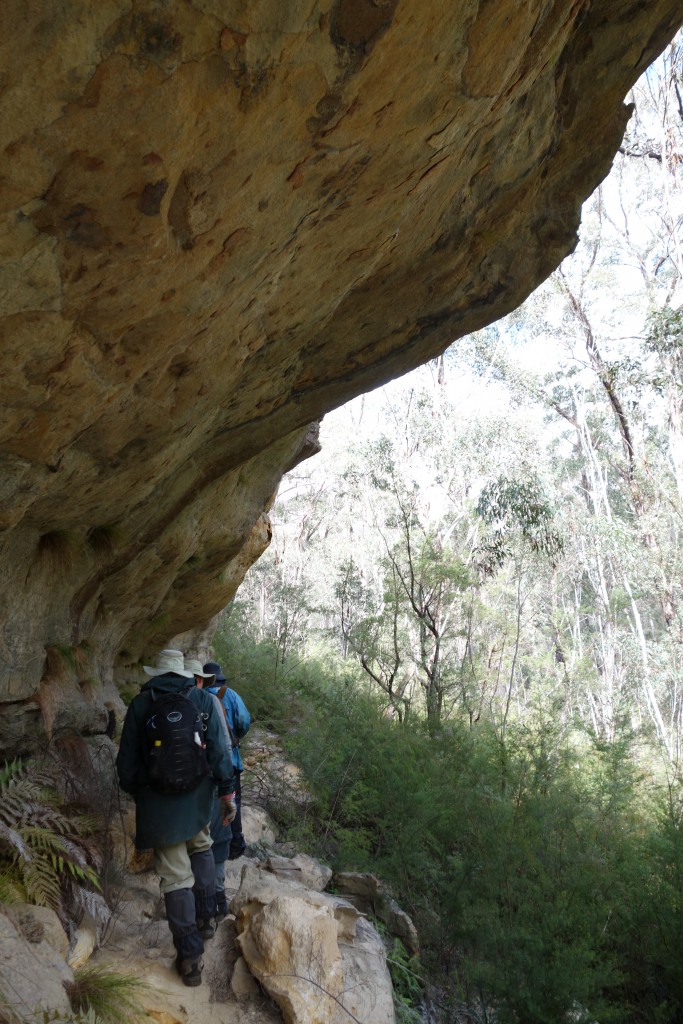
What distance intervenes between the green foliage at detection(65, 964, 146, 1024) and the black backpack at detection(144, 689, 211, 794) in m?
0.87

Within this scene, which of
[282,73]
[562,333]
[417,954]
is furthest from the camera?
→ [562,333]

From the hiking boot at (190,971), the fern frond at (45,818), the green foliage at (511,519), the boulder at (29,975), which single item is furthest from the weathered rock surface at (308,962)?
the green foliage at (511,519)

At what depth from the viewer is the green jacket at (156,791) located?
395 cm

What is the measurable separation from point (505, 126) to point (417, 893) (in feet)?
17.8

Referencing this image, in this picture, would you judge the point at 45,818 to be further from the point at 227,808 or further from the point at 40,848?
the point at 227,808

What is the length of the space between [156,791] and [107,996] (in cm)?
96

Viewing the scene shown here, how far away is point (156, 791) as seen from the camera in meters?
3.98

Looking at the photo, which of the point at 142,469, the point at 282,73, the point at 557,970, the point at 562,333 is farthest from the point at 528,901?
the point at 562,333

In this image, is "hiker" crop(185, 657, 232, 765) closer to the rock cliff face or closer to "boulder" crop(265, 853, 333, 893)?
the rock cliff face

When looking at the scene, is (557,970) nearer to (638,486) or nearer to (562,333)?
(638,486)

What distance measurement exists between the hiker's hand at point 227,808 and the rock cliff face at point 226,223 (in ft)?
4.54

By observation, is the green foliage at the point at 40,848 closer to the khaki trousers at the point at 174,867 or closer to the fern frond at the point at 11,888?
the fern frond at the point at 11,888

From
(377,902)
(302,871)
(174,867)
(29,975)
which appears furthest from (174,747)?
(377,902)

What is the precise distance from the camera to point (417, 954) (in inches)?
200
